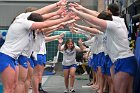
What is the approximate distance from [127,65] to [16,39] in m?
1.75

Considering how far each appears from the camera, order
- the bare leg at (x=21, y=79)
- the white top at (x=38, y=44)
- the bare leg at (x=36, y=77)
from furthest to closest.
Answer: the bare leg at (x=36, y=77), the white top at (x=38, y=44), the bare leg at (x=21, y=79)

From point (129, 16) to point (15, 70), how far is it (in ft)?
14.6

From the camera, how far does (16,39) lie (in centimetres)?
532

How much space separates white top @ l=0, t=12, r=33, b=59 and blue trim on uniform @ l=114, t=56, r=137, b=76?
4.95 ft

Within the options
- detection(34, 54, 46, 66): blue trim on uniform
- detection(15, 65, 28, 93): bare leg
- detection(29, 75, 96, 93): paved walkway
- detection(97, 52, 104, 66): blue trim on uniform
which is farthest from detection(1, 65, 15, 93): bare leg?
detection(29, 75, 96, 93): paved walkway

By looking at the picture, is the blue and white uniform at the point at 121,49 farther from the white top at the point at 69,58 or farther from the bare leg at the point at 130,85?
the white top at the point at 69,58

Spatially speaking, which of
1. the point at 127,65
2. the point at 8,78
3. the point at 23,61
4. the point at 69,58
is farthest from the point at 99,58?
the point at 8,78

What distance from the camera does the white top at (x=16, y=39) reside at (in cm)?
530

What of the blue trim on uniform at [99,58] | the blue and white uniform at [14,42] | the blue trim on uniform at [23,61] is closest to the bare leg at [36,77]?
the blue trim on uniform at [23,61]

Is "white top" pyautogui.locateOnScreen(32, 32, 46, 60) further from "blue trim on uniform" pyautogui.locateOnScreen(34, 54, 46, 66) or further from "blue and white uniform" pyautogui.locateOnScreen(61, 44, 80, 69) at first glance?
"blue and white uniform" pyautogui.locateOnScreen(61, 44, 80, 69)

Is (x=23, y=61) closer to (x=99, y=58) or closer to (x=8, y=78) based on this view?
(x=8, y=78)

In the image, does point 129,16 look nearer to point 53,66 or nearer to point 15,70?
point 15,70

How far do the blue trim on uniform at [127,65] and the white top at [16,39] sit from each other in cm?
151

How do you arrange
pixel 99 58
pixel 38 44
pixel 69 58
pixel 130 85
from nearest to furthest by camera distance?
pixel 130 85
pixel 38 44
pixel 99 58
pixel 69 58
